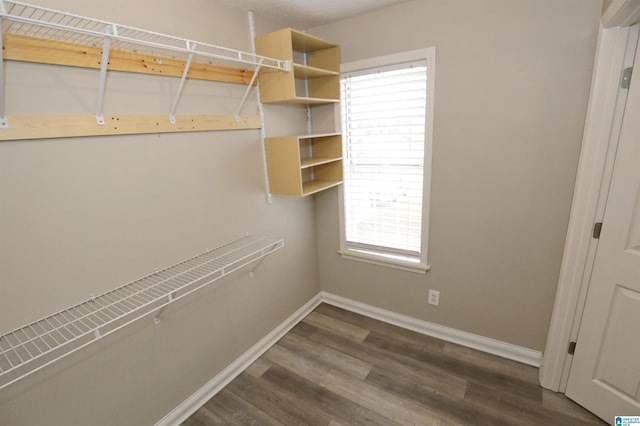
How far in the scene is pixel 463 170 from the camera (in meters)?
2.08

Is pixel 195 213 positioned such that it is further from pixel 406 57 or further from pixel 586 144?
pixel 586 144

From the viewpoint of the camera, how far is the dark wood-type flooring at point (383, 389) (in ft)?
5.85

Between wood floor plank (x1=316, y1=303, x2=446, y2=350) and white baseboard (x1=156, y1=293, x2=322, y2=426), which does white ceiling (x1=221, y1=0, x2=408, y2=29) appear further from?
wood floor plank (x1=316, y1=303, x2=446, y2=350)

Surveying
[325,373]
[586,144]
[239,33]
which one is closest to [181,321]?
[325,373]

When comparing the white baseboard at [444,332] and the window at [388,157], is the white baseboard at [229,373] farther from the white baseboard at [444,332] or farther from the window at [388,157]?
the window at [388,157]

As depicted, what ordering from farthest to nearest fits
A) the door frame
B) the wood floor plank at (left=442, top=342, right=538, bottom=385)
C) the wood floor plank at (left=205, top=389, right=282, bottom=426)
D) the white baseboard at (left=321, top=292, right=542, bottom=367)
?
the white baseboard at (left=321, top=292, right=542, bottom=367) < the wood floor plank at (left=442, top=342, right=538, bottom=385) < the wood floor plank at (left=205, top=389, right=282, bottom=426) < the door frame

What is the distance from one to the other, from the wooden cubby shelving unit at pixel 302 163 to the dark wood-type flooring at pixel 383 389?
128 cm

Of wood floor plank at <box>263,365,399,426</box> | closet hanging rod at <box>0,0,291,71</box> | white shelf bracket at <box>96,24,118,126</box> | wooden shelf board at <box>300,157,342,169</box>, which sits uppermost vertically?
closet hanging rod at <box>0,0,291,71</box>

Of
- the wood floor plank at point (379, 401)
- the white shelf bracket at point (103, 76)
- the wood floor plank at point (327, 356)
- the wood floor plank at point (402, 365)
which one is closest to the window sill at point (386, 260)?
the wood floor plank at point (402, 365)

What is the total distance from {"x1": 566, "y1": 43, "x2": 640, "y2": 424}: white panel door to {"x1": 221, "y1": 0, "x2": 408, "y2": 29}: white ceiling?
1.54m

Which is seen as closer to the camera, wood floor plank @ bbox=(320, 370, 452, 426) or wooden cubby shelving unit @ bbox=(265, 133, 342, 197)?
wood floor plank @ bbox=(320, 370, 452, 426)

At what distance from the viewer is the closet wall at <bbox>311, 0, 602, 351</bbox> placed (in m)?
1.70

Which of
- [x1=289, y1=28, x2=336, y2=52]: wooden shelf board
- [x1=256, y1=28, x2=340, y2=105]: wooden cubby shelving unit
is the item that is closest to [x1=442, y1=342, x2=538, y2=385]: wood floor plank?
[x1=256, y1=28, x2=340, y2=105]: wooden cubby shelving unit

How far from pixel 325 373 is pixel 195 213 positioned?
4.70 feet
